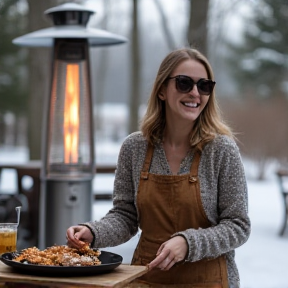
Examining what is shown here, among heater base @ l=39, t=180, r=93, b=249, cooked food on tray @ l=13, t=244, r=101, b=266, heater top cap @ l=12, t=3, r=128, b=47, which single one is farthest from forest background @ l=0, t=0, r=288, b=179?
cooked food on tray @ l=13, t=244, r=101, b=266

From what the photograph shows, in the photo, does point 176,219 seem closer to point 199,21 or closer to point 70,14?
point 70,14

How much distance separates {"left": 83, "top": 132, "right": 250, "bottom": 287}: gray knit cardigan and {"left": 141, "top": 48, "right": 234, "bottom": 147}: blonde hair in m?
0.04

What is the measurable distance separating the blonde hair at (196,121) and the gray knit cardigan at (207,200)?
0.13 feet

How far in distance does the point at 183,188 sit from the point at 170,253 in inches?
14.4

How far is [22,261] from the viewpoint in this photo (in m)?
2.61

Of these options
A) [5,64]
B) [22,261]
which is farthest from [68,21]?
[5,64]

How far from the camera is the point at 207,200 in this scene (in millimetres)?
3035

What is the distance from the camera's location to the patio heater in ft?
21.1

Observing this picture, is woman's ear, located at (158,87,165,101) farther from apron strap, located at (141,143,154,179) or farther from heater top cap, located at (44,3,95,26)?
heater top cap, located at (44,3,95,26)

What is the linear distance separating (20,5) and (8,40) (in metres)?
1.87

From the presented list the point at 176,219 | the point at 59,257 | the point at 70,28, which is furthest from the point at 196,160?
the point at 70,28

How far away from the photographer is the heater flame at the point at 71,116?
253 inches

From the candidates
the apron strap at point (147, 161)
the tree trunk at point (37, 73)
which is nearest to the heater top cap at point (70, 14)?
the apron strap at point (147, 161)

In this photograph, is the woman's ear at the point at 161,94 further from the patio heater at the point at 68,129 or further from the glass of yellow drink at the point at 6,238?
the patio heater at the point at 68,129
